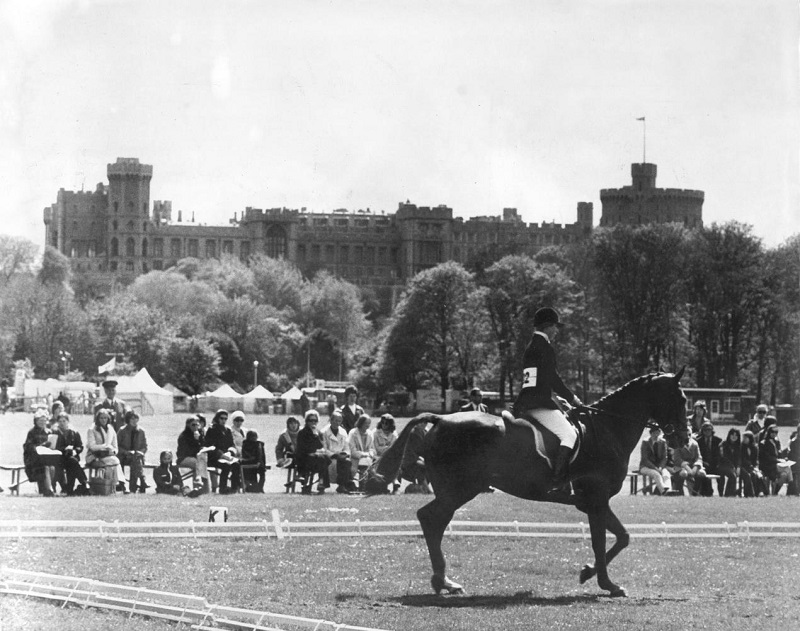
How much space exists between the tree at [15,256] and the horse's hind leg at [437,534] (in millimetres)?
99028

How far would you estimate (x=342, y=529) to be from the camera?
56.3 feet

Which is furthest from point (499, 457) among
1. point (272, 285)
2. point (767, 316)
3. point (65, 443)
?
point (272, 285)

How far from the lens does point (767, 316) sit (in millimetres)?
71562

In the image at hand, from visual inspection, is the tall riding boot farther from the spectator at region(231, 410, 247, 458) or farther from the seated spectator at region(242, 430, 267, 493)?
the spectator at region(231, 410, 247, 458)

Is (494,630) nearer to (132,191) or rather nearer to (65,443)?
(65,443)

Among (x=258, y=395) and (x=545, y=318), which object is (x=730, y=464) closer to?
(x=545, y=318)

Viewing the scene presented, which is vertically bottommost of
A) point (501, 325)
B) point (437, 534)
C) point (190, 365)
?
point (437, 534)

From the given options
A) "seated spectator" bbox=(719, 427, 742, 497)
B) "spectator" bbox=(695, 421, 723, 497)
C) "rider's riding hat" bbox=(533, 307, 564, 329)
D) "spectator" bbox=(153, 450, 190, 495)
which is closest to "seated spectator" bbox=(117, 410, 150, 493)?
"spectator" bbox=(153, 450, 190, 495)

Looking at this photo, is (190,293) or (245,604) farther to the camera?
(190,293)

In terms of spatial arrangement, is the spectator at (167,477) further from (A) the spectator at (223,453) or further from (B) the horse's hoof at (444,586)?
(B) the horse's hoof at (444,586)

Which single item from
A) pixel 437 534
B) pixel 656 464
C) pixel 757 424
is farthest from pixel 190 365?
pixel 437 534

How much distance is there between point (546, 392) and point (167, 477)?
10822mm

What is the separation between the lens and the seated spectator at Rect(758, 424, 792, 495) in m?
25.3

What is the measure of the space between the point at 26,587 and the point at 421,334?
7598 cm
